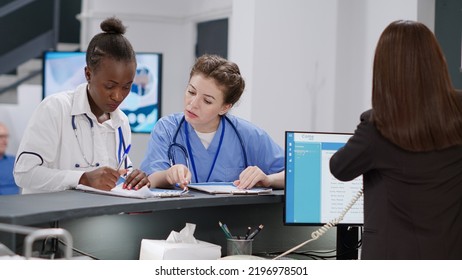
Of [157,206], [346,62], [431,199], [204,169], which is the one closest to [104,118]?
[204,169]

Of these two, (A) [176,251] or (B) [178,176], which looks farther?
(B) [178,176]

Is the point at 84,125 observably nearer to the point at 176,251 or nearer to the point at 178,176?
the point at 178,176

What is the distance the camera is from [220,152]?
8.82 ft

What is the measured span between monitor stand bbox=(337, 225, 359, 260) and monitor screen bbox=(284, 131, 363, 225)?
122mm

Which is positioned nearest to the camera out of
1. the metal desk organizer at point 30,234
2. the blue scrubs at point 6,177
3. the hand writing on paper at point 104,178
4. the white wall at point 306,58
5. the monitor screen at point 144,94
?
the metal desk organizer at point 30,234

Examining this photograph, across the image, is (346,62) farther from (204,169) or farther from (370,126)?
(370,126)

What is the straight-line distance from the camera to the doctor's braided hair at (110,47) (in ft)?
8.00

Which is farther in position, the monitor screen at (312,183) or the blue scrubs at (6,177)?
the blue scrubs at (6,177)

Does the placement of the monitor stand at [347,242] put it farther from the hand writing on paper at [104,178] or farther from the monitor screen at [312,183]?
the hand writing on paper at [104,178]

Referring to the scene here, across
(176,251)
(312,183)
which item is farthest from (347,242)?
(176,251)

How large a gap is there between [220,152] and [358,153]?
0.99 metres

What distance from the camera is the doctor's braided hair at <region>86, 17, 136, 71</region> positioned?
2.44 m

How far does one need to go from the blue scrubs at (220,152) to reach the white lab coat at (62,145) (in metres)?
0.14

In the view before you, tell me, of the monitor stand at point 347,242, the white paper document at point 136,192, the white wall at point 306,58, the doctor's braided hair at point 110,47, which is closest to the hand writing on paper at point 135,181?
the white paper document at point 136,192
